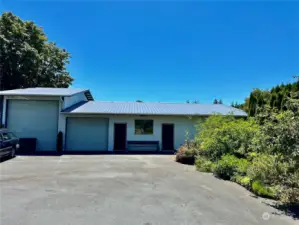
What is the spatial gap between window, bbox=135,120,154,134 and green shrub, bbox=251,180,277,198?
1113cm

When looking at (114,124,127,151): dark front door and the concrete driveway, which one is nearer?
the concrete driveway

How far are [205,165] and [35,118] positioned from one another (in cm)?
1224

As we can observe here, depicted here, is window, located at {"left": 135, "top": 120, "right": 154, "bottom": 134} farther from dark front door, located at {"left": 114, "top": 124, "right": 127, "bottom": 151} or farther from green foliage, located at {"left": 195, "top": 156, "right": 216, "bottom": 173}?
green foliage, located at {"left": 195, "top": 156, "right": 216, "bottom": 173}

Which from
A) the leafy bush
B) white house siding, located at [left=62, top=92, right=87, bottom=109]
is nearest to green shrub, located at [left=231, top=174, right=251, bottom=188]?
the leafy bush

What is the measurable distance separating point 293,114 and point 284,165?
1.37m

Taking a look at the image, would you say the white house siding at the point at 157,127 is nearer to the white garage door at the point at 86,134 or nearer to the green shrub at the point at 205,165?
the white garage door at the point at 86,134

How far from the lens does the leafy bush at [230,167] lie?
779 centimetres

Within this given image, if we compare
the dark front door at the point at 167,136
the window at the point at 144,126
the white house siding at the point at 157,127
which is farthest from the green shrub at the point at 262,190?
the window at the point at 144,126

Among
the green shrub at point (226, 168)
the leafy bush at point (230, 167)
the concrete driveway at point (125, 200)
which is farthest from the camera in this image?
the green shrub at point (226, 168)

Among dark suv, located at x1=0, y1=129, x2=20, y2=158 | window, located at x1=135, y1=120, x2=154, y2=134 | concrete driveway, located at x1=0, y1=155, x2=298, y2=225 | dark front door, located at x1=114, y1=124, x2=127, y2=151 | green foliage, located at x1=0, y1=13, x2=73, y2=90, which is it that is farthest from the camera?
green foliage, located at x1=0, y1=13, x2=73, y2=90

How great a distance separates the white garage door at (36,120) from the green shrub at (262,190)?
13.6 meters

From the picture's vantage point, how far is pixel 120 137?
17.0m

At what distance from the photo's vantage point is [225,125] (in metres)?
10.2

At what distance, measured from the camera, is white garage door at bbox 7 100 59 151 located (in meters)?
15.8
